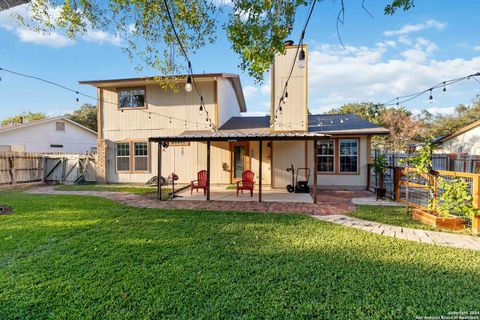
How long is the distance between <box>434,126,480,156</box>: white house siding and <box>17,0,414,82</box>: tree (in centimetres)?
1571

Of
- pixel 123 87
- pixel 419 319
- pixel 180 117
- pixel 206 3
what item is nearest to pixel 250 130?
pixel 180 117

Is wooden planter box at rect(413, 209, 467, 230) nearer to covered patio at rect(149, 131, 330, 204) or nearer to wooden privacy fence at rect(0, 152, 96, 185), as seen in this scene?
covered patio at rect(149, 131, 330, 204)

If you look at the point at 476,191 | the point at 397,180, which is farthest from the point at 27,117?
the point at 476,191

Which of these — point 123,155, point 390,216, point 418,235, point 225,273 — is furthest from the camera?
point 123,155

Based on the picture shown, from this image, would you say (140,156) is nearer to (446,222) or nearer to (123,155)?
(123,155)

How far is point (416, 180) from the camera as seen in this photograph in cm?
655

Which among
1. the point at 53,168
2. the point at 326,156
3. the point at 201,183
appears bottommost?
the point at 201,183

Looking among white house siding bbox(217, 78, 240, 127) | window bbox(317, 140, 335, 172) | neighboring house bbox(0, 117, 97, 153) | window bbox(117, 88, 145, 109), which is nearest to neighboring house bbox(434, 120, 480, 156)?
window bbox(317, 140, 335, 172)

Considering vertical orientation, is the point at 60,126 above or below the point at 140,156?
above

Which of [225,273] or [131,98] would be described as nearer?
[225,273]

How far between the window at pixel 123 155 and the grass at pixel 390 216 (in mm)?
10544

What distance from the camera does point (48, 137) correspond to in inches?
675

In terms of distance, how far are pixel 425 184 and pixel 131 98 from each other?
12.5 metres

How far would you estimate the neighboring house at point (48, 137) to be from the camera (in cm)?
1524
